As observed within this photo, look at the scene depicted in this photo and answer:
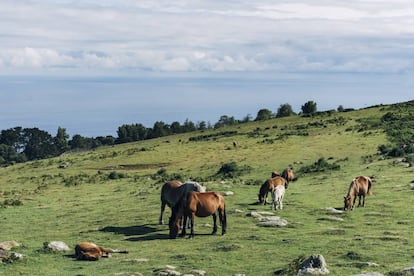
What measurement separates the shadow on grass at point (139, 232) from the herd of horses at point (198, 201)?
0.76 meters

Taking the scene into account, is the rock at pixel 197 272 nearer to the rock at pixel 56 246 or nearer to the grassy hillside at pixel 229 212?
the grassy hillside at pixel 229 212

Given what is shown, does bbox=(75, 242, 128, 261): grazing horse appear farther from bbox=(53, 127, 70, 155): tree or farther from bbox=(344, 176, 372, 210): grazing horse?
bbox=(53, 127, 70, 155): tree

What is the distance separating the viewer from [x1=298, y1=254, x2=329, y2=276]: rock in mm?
15445

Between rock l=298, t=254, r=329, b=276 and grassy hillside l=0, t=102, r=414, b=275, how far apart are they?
606 mm

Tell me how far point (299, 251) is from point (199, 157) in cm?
4493

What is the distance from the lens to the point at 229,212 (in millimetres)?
26906

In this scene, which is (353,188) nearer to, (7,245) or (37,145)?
(7,245)

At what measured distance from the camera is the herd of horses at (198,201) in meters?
22.1

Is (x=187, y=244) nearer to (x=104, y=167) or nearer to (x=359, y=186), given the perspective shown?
(x=359, y=186)

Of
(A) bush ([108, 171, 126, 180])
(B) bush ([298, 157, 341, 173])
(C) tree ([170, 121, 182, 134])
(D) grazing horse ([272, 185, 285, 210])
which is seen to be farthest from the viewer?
(C) tree ([170, 121, 182, 134])

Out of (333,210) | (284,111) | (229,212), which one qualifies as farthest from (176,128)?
(333,210)

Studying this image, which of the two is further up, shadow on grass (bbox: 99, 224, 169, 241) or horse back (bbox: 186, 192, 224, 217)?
horse back (bbox: 186, 192, 224, 217)

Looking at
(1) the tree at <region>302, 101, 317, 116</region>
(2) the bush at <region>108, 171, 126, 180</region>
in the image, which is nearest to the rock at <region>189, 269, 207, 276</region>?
(2) the bush at <region>108, 171, 126, 180</region>

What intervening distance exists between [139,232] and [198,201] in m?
3.50
